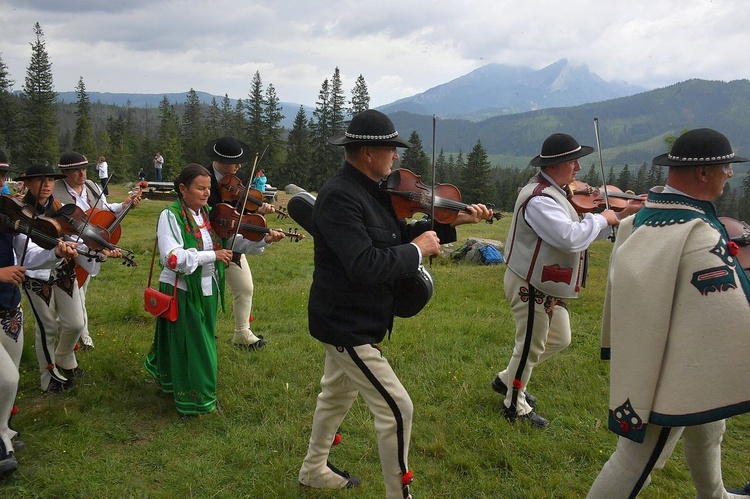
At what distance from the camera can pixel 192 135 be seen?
3041 inches

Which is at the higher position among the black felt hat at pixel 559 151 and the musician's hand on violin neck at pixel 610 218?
the black felt hat at pixel 559 151

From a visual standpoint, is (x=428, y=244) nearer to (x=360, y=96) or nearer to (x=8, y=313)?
(x=8, y=313)

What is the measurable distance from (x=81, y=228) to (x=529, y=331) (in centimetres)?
441

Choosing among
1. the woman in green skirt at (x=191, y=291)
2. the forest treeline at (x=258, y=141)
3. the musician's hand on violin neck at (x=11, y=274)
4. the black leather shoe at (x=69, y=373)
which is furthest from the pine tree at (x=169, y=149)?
the musician's hand on violin neck at (x=11, y=274)

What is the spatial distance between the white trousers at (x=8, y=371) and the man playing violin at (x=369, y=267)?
231 cm

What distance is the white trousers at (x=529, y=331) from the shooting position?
445cm

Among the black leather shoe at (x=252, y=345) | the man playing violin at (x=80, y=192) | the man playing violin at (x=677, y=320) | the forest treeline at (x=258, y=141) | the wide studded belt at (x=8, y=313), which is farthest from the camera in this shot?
the forest treeline at (x=258, y=141)

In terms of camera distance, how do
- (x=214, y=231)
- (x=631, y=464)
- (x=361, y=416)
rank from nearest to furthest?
1. (x=631, y=464)
2. (x=361, y=416)
3. (x=214, y=231)

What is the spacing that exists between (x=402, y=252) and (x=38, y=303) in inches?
159

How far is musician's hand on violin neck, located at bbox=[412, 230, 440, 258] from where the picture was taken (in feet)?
9.61

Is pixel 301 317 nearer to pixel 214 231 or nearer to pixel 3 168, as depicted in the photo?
pixel 214 231

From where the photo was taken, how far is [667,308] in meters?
2.47

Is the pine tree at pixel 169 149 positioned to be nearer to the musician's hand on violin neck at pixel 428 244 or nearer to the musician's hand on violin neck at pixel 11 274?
the musician's hand on violin neck at pixel 11 274

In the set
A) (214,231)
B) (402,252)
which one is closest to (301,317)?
(214,231)
